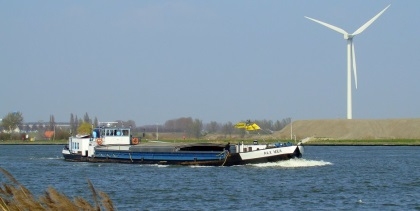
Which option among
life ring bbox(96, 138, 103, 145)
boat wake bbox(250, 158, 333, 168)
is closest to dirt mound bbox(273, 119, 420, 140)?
life ring bbox(96, 138, 103, 145)

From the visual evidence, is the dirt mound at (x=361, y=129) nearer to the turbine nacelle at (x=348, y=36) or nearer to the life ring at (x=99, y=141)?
the turbine nacelle at (x=348, y=36)

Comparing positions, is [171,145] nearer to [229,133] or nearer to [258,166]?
[258,166]

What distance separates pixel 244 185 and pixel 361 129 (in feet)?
381

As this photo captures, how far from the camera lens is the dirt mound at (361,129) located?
516ft

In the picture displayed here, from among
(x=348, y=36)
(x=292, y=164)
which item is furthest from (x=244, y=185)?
(x=348, y=36)

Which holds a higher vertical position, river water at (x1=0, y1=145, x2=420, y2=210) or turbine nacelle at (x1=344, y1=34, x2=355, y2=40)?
turbine nacelle at (x1=344, y1=34, x2=355, y2=40)

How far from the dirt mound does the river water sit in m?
88.7

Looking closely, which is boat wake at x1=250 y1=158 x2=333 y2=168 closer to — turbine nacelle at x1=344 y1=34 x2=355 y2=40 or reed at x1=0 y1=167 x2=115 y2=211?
reed at x1=0 y1=167 x2=115 y2=211

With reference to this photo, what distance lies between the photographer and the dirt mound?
157375 millimetres

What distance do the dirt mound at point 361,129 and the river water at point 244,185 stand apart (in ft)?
291

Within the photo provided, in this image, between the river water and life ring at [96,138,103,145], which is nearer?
the river water

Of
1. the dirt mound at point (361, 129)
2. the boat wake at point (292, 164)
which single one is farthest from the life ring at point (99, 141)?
the dirt mound at point (361, 129)

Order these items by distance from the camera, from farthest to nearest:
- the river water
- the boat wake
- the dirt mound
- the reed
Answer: the dirt mound, the boat wake, the river water, the reed

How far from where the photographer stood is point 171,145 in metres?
69.6
